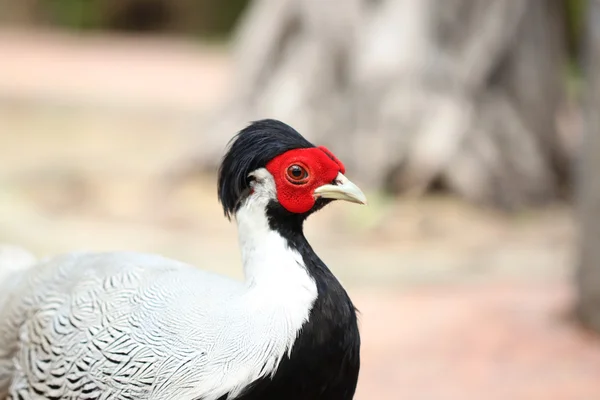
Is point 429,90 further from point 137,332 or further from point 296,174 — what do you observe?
point 137,332

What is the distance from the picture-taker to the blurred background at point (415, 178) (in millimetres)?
5281

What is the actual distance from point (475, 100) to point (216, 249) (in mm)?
2971

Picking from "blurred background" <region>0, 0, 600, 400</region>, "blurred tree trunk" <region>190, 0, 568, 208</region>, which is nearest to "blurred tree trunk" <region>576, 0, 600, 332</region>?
"blurred background" <region>0, 0, 600, 400</region>

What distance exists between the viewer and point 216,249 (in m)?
7.33

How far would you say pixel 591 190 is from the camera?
520cm

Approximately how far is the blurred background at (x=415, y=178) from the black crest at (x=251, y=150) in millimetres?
2346

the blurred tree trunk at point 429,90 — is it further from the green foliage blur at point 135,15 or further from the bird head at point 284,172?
the green foliage blur at point 135,15

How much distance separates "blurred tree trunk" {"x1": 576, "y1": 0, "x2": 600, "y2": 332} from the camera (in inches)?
202

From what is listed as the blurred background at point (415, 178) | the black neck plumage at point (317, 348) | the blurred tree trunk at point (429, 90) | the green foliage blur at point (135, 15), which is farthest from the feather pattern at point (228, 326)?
the green foliage blur at point (135, 15)

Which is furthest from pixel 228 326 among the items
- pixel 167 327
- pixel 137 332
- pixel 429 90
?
pixel 429 90

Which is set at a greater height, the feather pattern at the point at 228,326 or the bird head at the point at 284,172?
the bird head at the point at 284,172

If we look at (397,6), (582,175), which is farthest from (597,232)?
(397,6)

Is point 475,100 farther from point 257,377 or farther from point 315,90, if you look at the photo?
point 257,377

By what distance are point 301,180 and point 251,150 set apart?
18 centimetres
